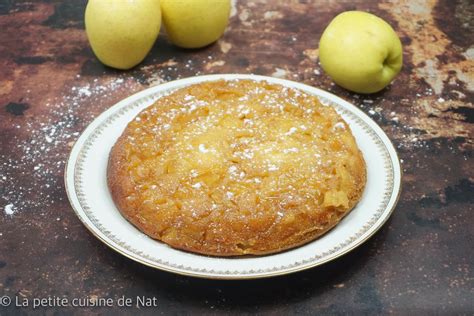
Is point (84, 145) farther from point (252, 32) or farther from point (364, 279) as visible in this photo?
point (252, 32)

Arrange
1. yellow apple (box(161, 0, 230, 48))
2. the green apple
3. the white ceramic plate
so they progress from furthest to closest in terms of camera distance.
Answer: yellow apple (box(161, 0, 230, 48)) → the green apple → the white ceramic plate

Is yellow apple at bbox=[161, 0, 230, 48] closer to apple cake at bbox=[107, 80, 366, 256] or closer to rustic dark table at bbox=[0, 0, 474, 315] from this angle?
rustic dark table at bbox=[0, 0, 474, 315]

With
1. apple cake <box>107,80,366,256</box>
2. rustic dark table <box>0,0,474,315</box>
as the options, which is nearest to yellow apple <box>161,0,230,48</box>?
rustic dark table <box>0,0,474,315</box>

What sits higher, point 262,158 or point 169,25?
point 262,158

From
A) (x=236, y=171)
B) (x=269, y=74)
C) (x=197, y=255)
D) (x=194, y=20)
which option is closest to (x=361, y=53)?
(x=269, y=74)

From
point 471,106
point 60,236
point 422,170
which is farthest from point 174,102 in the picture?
point 471,106

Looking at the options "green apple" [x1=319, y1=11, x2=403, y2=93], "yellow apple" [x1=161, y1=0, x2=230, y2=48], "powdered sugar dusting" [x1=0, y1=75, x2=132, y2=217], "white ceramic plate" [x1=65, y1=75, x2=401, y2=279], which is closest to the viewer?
"white ceramic plate" [x1=65, y1=75, x2=401, y2=279]

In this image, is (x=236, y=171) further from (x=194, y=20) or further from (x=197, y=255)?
(x=194, y=20)
